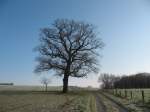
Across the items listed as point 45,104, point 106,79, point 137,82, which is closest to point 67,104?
point 45,104

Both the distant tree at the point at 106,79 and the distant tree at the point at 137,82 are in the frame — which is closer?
the distant tree at the point at 137,82

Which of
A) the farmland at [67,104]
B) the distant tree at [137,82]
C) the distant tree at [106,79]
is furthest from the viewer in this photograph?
the distant tree at [106,79]

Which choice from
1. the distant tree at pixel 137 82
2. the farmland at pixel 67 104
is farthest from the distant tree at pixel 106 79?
the farmland at pixel 67 104

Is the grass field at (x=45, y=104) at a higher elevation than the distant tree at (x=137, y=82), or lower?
lower

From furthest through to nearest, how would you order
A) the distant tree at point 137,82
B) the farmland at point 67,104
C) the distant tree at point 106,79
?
the distant tree at point 106,79 → the distant tree at point 137,82 → the farmland at point 67,104

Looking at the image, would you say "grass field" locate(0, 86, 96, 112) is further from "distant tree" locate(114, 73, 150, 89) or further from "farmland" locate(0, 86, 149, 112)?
"distant tree" locate(114, 73, 150, 89)

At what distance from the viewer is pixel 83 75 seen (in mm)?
43594

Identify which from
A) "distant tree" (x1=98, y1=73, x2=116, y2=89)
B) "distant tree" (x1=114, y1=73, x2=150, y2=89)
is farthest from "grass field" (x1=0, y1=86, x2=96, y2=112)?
"distant tree" (x1=98, y1=73, x2=116, y2=89)

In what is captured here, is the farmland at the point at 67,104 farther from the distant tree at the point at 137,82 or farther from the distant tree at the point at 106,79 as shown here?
the distant tree at the point at 106,79

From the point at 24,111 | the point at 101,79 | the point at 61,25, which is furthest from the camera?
the point at 101,79

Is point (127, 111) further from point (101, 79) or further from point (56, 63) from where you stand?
point (101, 79)

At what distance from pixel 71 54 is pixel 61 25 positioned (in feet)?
18.2

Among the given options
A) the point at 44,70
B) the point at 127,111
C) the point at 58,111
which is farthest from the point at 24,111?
the point at 44,70

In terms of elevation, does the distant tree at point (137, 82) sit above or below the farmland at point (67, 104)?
above
